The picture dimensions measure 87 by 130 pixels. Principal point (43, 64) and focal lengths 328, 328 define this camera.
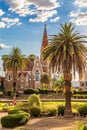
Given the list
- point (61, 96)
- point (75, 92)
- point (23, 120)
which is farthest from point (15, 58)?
point (23, 120)

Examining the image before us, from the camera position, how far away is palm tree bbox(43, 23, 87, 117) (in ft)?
151

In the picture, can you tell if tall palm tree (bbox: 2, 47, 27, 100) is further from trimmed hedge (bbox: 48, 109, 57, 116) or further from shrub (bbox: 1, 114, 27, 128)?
shrub (bbox: 1, 114, 27, 128)

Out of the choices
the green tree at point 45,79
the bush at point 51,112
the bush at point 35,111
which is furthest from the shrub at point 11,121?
the green tree at point 45,79

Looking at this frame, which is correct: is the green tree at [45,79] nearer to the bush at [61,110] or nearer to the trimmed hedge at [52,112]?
the bush at [61,110]

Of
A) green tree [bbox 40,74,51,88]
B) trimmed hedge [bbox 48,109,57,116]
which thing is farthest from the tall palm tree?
green tree [bbox 40,74,51,88]

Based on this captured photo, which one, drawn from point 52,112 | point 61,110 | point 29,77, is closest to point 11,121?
point 52,112

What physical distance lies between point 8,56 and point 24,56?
416 centimetres

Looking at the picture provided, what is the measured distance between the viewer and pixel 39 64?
431ft

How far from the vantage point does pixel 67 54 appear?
45969 mm

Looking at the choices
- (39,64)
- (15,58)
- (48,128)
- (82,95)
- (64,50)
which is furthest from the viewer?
(39,64)

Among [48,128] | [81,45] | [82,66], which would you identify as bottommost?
[48,128]

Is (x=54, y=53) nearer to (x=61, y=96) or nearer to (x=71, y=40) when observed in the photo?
(x=71, y=40)

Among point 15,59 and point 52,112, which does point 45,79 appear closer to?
point 15,59

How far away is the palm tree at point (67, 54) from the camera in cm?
4597
